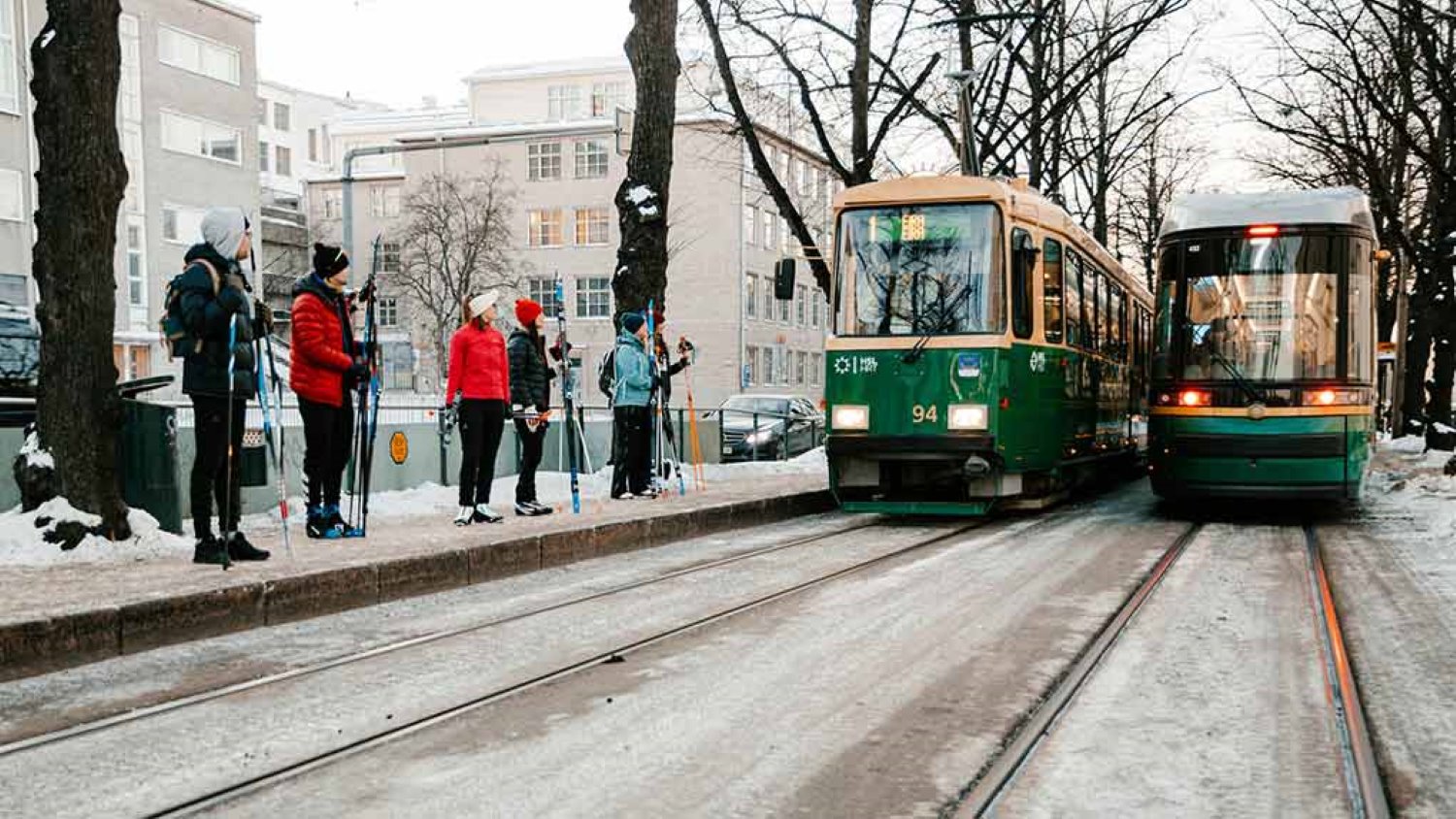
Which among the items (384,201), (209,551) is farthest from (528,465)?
(384,201)

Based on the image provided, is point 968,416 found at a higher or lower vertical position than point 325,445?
higher

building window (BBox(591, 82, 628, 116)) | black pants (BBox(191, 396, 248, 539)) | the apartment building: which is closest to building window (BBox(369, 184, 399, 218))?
building window (BBox(591, 82, 628, 116))

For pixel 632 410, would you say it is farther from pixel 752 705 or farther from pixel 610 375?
pixel 752 705

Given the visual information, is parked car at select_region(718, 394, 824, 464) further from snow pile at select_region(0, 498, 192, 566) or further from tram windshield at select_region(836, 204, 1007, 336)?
snow pile at select_region(0, 498, 192, 566)

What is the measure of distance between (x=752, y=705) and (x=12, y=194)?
1295 inches

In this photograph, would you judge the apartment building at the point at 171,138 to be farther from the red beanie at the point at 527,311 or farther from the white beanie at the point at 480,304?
the white beanie at the point at 480,304

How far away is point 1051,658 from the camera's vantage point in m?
6.10

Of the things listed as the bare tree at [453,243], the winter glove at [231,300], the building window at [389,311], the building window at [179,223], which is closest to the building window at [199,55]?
the building window at [179,223]

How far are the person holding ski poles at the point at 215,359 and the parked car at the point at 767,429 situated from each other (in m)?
17.1

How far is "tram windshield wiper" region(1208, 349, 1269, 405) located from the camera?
1249 cm

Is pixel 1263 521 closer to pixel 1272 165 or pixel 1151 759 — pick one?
pixel 1151 759

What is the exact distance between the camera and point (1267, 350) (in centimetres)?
1267

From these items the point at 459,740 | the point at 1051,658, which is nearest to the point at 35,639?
the point at 459,740

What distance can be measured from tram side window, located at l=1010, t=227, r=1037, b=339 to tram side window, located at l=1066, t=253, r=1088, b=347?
1.53m
